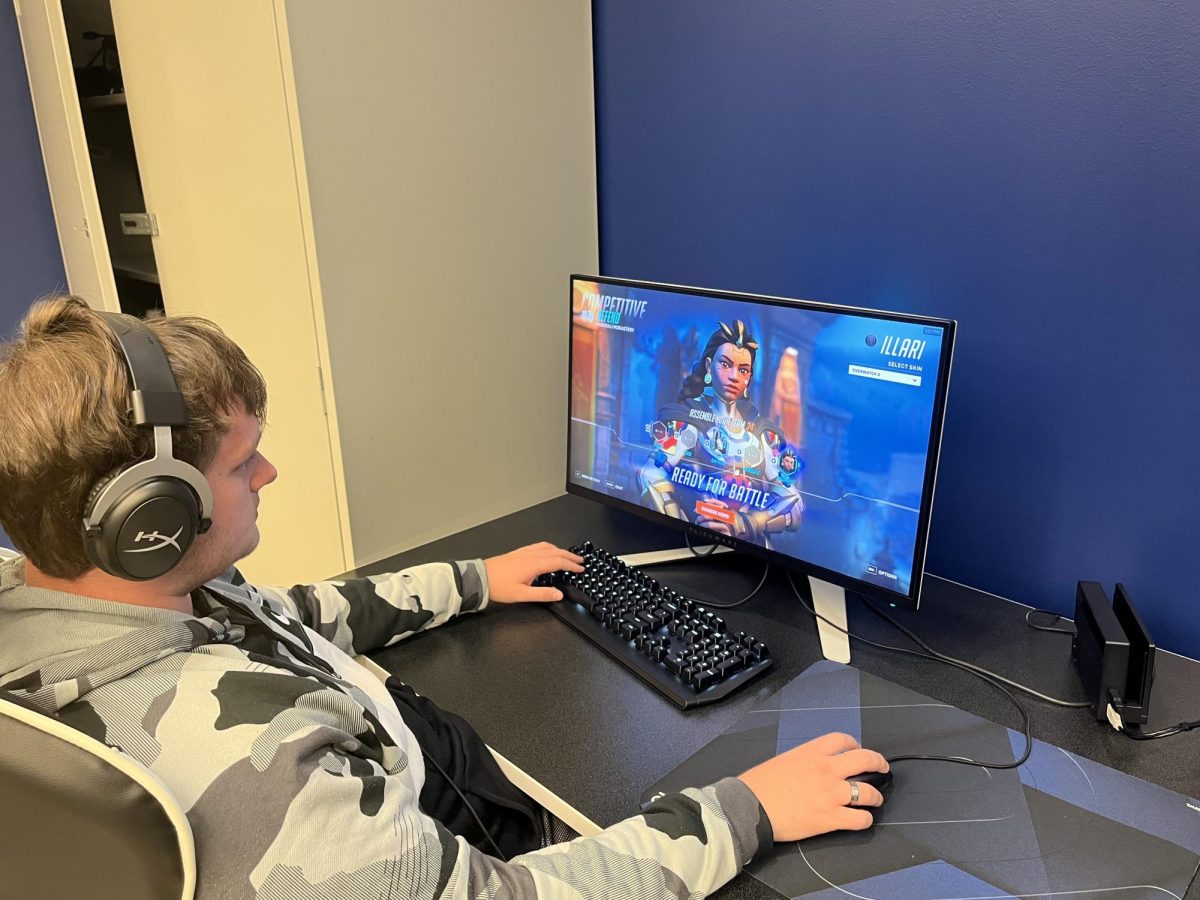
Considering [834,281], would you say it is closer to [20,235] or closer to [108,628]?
[108,628]

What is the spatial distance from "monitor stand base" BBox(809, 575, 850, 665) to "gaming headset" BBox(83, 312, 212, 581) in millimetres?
782

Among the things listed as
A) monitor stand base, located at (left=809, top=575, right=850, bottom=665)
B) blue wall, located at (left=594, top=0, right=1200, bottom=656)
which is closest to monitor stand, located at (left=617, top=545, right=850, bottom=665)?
monitor stand base, located at (left=809, top=575, right=850, bottom=665)

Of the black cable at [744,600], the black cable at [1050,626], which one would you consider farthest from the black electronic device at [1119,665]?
the black cable at [744,600]

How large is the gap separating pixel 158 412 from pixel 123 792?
28 cm

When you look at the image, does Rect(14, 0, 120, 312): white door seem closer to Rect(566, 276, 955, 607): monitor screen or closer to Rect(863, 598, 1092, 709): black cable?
Rect(566, 276, 955, 607): monitor screen

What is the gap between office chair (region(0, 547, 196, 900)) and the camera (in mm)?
595

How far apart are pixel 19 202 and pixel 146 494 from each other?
6.88 ft

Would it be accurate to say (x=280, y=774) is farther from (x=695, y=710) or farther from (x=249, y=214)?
(x=249, y=214)

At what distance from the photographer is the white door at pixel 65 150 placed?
184 centimetres

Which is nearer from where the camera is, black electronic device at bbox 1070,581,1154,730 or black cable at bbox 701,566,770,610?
black electronic device at bbox 1070,581,1154,730

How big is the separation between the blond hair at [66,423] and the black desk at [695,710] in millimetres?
483

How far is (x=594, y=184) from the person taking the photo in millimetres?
A: 1710

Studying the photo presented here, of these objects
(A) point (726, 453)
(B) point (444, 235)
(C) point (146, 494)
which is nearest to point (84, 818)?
(C) point (146, 494)

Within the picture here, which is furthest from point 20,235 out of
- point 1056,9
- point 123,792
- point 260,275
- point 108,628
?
point 1056,9
